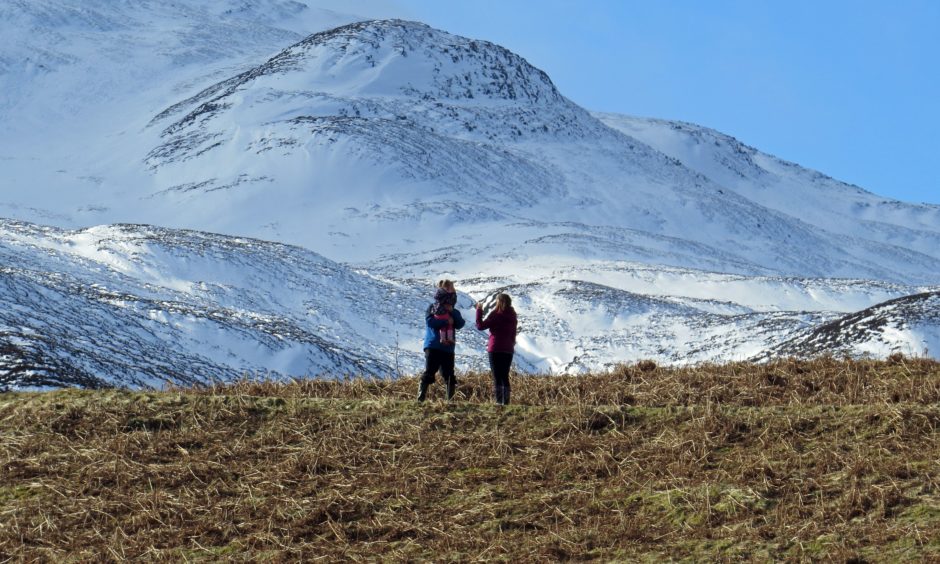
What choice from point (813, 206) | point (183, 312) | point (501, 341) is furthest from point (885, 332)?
point (813, 206)

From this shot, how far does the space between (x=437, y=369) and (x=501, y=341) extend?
0.86 meters

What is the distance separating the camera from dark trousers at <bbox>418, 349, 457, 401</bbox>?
44.0 feet

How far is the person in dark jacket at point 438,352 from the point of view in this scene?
13477 mm

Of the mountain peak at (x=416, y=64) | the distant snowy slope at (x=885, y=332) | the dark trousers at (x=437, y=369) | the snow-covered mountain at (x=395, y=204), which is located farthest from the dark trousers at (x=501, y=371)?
the mountain peak at (x=416, y=64)

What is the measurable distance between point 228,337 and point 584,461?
26853 mm

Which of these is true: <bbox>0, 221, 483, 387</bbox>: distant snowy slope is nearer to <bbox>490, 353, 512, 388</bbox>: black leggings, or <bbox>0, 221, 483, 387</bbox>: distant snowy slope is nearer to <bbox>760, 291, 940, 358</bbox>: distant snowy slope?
<bbox>490, 353, 512, 388</bbox>: black leggings

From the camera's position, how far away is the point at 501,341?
44.6ft

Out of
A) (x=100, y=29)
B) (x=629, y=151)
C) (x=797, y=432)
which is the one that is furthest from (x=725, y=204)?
(x=797, y=432)

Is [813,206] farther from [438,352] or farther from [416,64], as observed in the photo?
[438,352]

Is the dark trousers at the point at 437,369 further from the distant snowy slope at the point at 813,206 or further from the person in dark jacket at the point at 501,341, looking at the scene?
the distant snowy slope at the point at 813,206

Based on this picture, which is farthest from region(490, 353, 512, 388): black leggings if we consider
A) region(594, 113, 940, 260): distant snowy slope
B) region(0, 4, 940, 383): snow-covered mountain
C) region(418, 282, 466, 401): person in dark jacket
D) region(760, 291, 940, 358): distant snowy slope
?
region(594, 113, 940, 260): distant snowy slope

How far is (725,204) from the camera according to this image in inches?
5748

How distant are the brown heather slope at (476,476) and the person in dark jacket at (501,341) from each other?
3.68ft

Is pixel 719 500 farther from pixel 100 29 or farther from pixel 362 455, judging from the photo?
pixel 100 29
